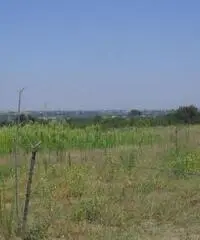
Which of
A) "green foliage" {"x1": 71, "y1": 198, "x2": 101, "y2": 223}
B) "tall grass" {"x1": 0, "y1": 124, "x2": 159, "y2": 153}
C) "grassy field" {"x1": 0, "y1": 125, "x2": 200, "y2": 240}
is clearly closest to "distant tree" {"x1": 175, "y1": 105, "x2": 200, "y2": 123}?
"tall grass" {"x1": 0, "y1": 124, "x2": 159, "y2": 153}

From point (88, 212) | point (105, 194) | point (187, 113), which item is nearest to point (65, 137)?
point (105, 194)

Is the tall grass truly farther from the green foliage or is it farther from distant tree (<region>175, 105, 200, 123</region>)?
distant tree (<region>175, 105, 200, 123</region>)

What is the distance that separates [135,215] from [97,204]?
1.95 ft

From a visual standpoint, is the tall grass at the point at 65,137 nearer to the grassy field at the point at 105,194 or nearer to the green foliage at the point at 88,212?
the grassy field at the point at 105,194

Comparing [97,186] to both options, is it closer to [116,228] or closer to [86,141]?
[116,228]

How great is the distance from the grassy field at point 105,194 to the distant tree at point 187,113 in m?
23.4

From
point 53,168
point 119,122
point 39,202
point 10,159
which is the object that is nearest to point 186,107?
point 119,122

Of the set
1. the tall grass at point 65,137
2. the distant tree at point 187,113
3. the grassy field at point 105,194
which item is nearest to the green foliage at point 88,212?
the grassy field at point 105,194

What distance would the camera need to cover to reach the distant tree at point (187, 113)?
139 feet

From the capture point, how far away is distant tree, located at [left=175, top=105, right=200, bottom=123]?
42.4 metres

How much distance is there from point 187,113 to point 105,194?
33153mm

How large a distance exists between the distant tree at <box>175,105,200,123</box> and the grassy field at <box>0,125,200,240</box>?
2341cm

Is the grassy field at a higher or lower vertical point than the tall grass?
lower

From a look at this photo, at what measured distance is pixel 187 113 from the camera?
142ft
